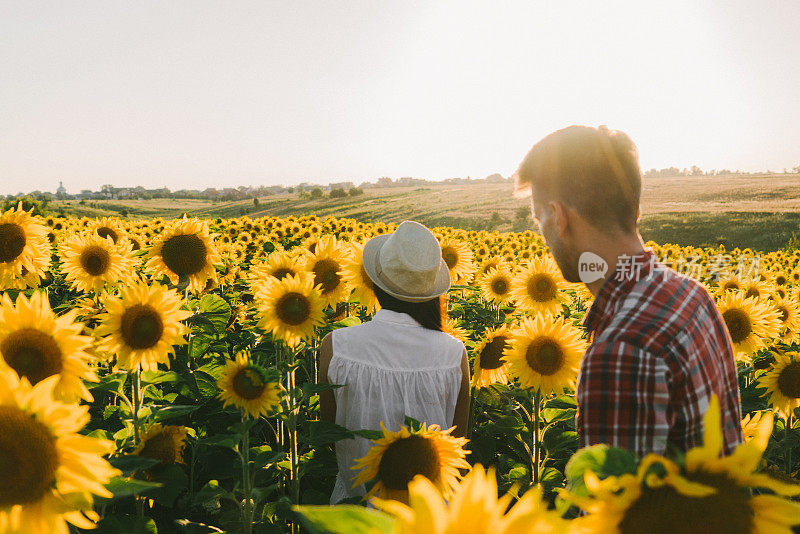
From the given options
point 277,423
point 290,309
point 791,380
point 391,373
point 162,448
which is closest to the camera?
point 162,448

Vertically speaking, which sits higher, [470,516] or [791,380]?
[470,516]

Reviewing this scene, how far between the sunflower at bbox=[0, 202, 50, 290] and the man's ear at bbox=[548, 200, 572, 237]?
11.6 ft

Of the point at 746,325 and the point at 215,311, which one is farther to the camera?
the point at 746,325

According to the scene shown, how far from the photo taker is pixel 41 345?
1610 mm

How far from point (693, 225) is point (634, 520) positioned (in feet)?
136

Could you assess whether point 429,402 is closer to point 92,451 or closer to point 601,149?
point 601,149

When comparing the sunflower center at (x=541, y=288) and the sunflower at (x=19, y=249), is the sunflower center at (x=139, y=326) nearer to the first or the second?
the sunflower at (x=19, y=249)

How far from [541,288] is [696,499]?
5.38 metres

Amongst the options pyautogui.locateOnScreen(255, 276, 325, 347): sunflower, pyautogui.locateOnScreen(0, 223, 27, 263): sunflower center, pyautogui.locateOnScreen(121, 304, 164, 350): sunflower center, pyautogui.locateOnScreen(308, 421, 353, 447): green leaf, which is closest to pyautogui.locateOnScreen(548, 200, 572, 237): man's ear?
pyautogui.locateOnScreen(308, 421, 353, 447): green leaf

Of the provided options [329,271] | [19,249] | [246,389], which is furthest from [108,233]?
[246,389]

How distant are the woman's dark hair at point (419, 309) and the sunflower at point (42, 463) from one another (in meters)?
2.24

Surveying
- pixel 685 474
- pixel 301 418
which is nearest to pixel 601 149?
pixel 685 474

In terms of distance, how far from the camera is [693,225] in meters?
36.7

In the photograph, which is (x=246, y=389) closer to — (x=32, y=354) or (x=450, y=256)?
(x=32, y=354)
